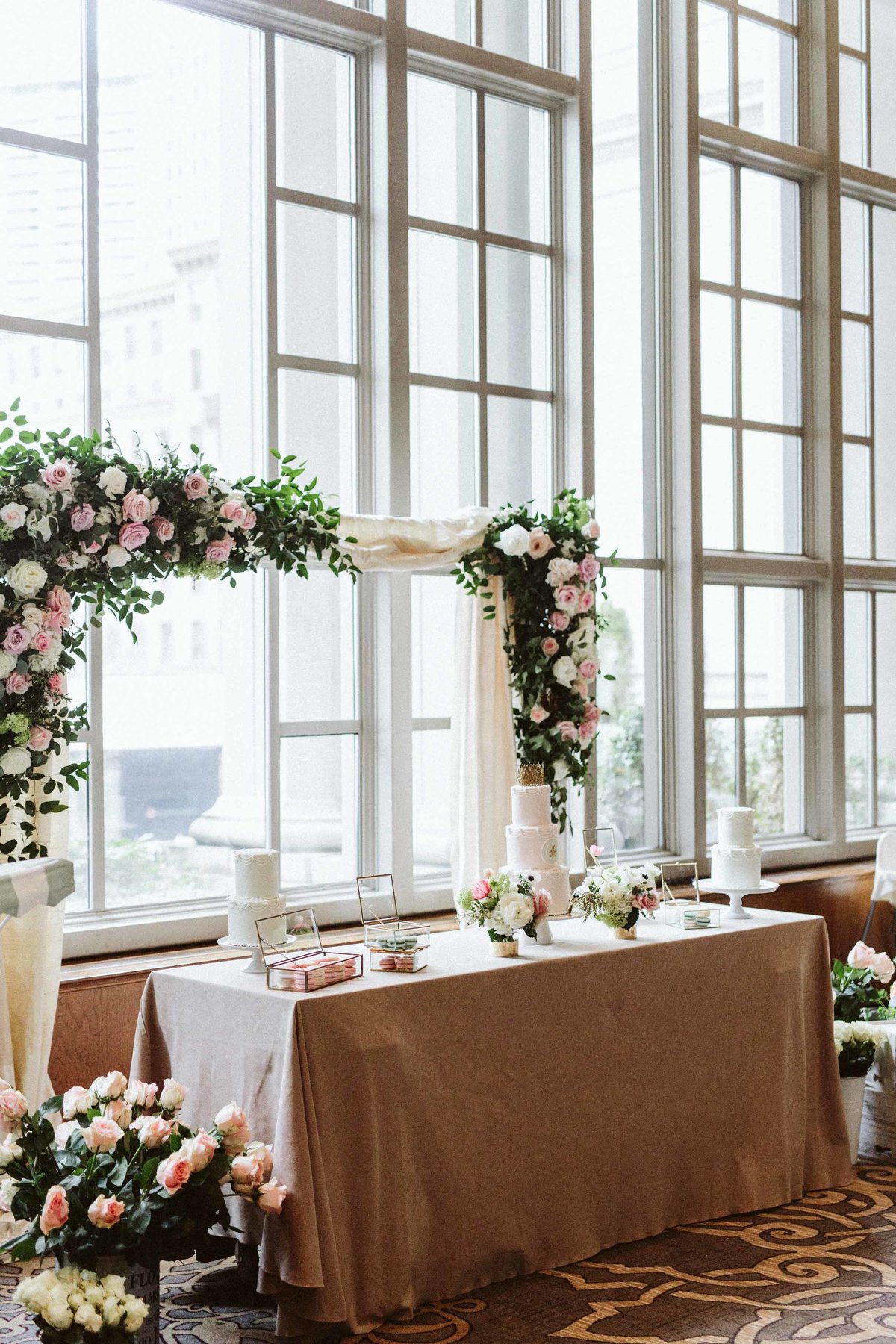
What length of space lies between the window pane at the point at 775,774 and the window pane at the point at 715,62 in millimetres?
2832

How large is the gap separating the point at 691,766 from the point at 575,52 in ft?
9.98

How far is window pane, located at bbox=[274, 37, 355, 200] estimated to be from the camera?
5.34 m

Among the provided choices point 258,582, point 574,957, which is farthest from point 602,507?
point 574,957

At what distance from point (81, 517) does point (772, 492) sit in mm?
3913

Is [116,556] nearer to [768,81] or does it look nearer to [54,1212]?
[54,1212]

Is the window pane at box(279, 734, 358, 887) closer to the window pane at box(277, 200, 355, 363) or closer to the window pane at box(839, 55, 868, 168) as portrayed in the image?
the window pane at box(277, 200, 355, 363)

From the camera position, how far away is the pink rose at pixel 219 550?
4.23m

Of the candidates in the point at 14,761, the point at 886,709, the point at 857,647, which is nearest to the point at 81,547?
the point at 14,761

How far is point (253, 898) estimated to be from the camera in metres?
3.60

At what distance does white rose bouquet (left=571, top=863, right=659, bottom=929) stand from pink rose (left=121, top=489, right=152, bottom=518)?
162 cm

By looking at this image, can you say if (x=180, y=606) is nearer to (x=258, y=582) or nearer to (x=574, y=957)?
(x=258, y=582)

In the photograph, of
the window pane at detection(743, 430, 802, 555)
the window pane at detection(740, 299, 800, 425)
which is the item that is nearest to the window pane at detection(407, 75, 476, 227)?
the window pane at detection(740, 299, 800, 425)

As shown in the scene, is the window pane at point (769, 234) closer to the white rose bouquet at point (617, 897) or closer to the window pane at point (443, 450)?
the window pane at point (443, 450)

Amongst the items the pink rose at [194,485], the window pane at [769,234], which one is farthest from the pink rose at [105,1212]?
the window pane at [769,234]
